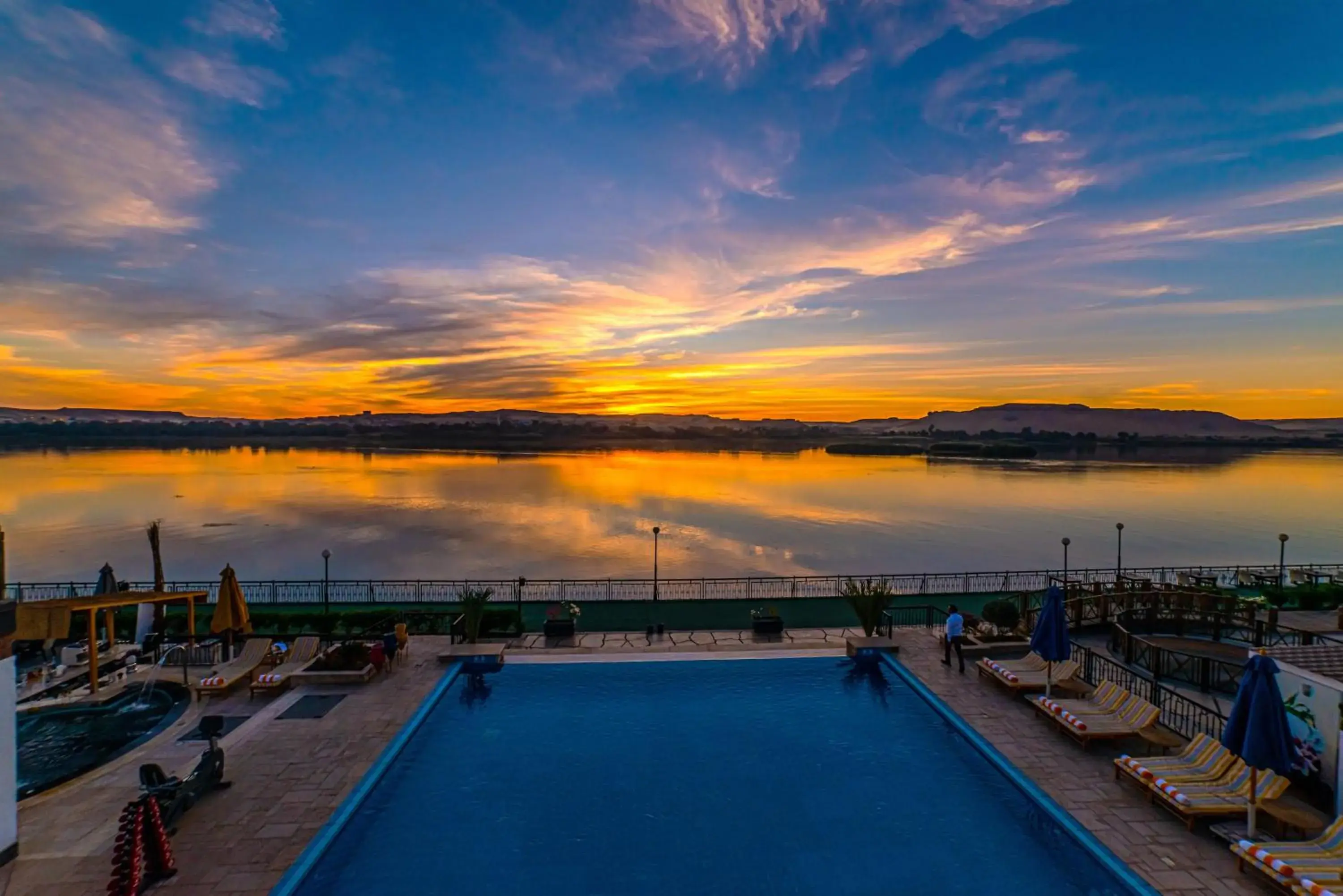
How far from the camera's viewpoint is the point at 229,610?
11.8 metres

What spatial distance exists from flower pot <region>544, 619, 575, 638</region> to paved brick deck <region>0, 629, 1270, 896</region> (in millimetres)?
3158

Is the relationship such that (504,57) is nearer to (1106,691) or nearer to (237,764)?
(237,764)

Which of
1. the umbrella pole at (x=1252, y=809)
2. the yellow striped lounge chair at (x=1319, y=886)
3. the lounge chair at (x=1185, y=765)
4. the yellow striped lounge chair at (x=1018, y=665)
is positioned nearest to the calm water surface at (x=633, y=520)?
the yellow striped lounge chair at (x=1018, y=665)

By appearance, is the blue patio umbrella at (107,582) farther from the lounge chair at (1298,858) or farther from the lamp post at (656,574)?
the lounge chair at (1298,858)

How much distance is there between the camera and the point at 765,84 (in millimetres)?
18641

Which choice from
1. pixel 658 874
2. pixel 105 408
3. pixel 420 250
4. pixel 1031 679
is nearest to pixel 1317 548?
pixel 1031 679

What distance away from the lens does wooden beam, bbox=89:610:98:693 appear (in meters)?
10.4

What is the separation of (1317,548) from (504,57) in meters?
45.3

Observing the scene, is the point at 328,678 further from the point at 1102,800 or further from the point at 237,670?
the point at 1102,800

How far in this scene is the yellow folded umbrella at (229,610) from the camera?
458 inches

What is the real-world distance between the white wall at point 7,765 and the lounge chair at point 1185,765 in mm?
11454

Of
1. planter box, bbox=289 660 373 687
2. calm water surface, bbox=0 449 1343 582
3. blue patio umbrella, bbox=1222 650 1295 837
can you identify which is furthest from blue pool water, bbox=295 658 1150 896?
calm water surface, bbox=0 449 1343 582

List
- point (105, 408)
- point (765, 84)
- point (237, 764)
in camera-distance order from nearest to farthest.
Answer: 1. point (237, 764)
2. point (765, 84)
3. point (105, 408)

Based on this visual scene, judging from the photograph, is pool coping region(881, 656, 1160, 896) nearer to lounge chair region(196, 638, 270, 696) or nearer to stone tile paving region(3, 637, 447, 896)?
stone tile paving region(3, 637, 447, 896)
